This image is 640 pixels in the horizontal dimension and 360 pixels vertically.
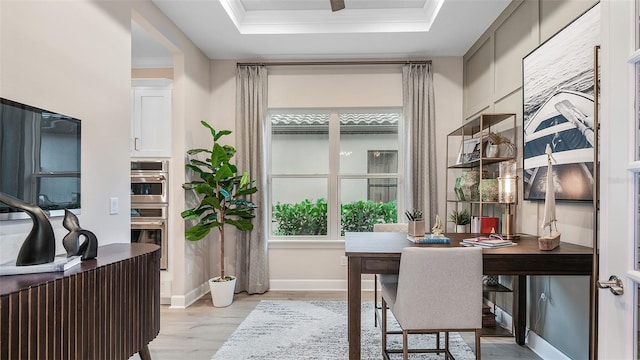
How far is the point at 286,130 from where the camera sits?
181 inches

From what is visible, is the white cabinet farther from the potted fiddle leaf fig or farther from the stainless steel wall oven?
the potted fiddle leaf fig

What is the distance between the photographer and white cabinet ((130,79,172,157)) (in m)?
3.81

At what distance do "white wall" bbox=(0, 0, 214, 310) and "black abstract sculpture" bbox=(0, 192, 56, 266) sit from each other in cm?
21

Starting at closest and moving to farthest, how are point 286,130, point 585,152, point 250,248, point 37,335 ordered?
point 37,335
point 585,152
point 250,248
point 286,130

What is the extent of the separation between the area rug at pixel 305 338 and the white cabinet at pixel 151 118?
2044 millimetres

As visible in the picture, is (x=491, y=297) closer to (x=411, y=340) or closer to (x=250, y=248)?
(x=411, y=340)

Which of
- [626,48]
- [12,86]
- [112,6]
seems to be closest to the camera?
[626,48]

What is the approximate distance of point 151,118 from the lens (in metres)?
3.84

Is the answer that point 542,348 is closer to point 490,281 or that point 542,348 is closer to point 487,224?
point 490,281

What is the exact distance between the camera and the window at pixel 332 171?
178 inches

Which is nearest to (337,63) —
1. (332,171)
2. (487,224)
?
(332,171)

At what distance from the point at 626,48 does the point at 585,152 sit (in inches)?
44.9

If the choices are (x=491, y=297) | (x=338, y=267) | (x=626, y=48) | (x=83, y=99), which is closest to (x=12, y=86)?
(x=83, y=99)

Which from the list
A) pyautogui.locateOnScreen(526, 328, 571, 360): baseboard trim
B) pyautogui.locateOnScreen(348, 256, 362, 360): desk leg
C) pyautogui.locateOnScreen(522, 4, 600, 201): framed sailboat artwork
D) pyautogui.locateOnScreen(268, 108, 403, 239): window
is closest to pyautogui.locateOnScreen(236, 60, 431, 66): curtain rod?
pyautogui.locateOnScreen(268, 108, 403, 239): window
